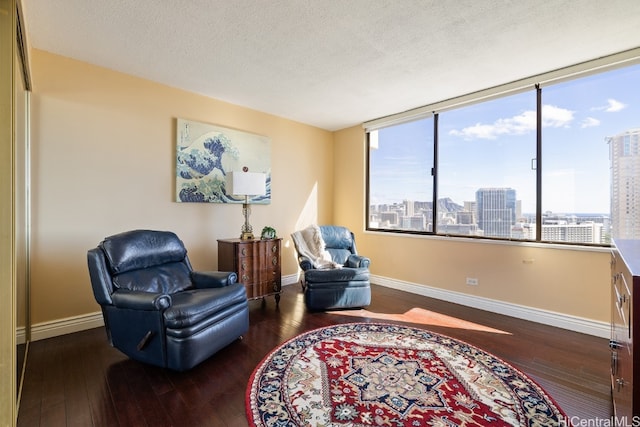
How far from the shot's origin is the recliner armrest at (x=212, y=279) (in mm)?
2725

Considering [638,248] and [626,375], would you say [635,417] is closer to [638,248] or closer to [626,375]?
[626,375]

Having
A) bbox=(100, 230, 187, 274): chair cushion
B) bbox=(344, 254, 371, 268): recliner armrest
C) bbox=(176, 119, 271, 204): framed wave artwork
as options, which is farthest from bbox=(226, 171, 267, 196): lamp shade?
bbox=(344, 254, 371, 268): recliner armrest

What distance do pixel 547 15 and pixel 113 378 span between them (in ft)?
13.4

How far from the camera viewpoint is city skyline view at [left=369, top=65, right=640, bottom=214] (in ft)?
9.27

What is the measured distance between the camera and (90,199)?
291 cm

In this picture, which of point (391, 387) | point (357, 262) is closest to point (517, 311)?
point (357, 262)

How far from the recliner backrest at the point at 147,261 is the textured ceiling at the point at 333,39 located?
5.61ft

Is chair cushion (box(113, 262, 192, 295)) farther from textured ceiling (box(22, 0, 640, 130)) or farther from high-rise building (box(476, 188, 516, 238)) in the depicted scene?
high-rise building (box(476, 188, 516, 238))

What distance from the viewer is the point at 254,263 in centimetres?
356

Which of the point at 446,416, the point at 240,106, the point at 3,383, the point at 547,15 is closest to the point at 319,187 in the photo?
the point at 240,106

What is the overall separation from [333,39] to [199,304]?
2397 millimetres

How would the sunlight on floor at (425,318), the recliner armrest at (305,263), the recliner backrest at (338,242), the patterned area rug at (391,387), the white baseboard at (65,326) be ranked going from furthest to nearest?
the recliner backrest at (338,242)
the recliner armrest at (305,263)
the sunlight on floor at (425,318)
the white baseboard at (65,326)
the patterned area rug at (391,387)

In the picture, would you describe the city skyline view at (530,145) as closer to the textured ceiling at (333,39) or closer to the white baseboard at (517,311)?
the textured ceiling at (333,39)

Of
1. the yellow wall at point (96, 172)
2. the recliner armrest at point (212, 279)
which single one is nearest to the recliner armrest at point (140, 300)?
the recliner armrest at point (212, 279)
